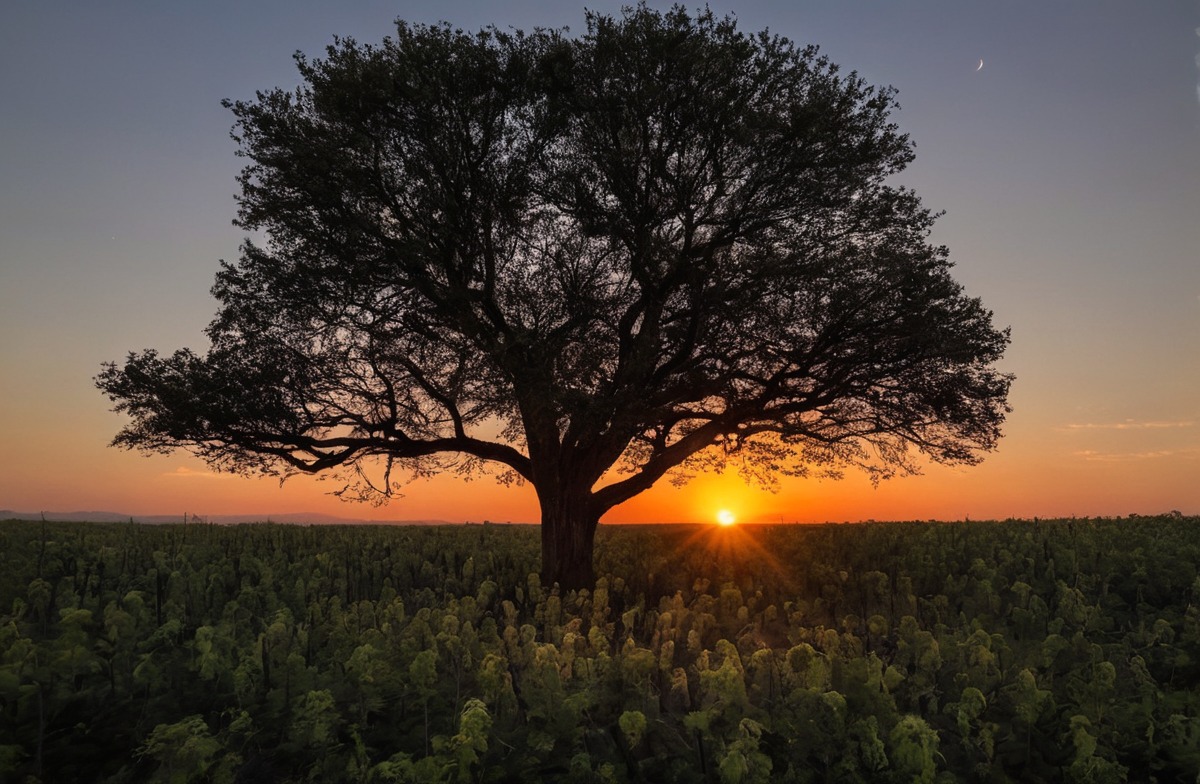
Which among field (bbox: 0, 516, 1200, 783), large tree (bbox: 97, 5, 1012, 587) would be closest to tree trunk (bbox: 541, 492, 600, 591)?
large tree (bbox: 97, 5, 1012, 587)

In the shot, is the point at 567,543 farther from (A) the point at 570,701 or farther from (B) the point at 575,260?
(A) the point at 570,701

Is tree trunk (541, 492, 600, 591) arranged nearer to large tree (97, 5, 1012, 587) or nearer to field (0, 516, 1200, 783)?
large tree (97, 5, 1012, 587)

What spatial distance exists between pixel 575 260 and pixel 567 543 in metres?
6.66

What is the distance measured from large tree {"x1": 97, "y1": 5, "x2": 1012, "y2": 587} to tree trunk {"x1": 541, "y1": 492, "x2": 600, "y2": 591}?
55 millimetres

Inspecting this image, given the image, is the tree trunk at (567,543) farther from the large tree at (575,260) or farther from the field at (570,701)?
the field at (570,701)

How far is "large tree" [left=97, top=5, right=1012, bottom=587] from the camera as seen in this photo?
17.6m

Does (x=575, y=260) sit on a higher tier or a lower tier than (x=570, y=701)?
higher

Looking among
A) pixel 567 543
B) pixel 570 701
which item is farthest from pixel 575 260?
pixel 570 701

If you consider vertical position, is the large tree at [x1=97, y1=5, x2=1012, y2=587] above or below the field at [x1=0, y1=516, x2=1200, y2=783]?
above

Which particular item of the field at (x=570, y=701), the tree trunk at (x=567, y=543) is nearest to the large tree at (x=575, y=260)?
the tree trunk at (x=567, y=543)

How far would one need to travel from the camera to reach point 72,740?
8586 mm

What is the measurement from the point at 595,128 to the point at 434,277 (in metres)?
4.80

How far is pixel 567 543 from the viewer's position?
20031mm

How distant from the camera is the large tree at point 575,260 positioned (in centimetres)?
1764
